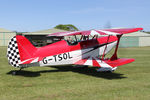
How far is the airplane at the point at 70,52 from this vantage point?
6.89 meters

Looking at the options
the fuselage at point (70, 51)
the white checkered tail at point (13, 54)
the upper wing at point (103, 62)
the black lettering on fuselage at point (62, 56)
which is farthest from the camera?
the black lettering on fuselage at point (62, 56)

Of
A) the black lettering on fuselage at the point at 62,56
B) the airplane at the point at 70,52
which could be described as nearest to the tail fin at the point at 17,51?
the airplane at the point at 70,52

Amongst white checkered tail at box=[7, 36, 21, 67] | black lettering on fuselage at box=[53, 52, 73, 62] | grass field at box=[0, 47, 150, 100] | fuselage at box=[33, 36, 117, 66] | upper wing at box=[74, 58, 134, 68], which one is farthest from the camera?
black lettering on fuselage at box=[53, 52, 73, 62]

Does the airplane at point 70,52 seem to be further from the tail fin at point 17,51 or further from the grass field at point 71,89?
the grass field at point 71,89

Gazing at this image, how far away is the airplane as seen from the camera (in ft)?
22.6

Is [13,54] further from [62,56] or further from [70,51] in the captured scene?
[70,51]

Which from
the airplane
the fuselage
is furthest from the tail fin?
the fuselage

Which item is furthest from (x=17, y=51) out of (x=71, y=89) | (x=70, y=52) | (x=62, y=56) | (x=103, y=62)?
(x=103, y=62)

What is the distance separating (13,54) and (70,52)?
2.45m

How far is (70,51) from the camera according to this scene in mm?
8070

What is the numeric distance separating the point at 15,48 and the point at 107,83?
144 inches

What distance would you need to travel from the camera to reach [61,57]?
781 cm

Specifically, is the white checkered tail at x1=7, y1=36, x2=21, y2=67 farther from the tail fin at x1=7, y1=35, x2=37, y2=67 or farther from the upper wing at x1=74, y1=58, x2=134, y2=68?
the upper wing at x1=74, y1=58, x2=134, y2=68

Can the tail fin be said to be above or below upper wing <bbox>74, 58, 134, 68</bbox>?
above
